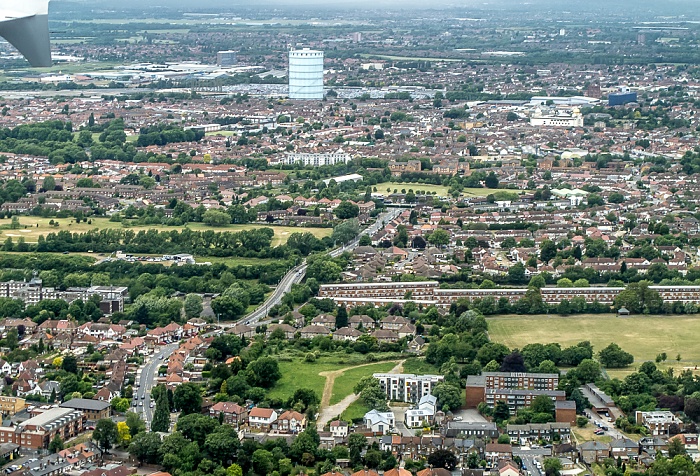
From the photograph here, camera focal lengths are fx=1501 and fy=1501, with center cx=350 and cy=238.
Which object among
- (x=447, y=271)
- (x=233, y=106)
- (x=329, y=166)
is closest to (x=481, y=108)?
(x=233, y=106)

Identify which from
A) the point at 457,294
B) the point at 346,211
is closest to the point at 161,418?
the point at 457,294

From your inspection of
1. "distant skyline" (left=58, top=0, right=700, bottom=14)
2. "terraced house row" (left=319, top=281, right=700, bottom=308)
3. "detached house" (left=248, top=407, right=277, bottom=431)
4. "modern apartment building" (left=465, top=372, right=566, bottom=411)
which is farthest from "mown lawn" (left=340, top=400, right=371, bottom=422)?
"distant skyline" (left=58, top=0, right=700, bottom=14)

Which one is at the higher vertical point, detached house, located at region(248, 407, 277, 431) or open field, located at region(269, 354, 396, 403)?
detached house, located at region(248, 407, 277, 431)

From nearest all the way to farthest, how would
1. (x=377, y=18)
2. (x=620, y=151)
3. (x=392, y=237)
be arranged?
(x=392, y=237)
(x=620, y=151)
(x=377, y=18)

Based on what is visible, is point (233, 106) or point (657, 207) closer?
point (657, 207)

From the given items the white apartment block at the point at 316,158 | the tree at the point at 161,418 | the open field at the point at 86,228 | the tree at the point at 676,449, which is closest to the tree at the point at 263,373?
the tree at the point at 161,418

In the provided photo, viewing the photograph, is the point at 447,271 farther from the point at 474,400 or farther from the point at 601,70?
the point at 601,70

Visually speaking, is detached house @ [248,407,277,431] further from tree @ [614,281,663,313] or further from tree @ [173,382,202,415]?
tree @ [614,281,663,313]
